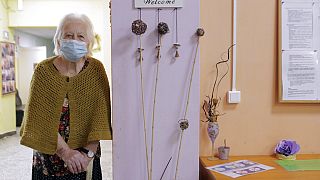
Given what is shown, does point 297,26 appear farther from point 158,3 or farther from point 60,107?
point 60,107

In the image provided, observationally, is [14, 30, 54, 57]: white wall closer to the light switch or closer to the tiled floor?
the tiled floor

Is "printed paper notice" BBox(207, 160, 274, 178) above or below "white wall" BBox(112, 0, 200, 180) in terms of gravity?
below

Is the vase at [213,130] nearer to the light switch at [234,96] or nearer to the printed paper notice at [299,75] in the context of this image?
the light switch at [234,96]

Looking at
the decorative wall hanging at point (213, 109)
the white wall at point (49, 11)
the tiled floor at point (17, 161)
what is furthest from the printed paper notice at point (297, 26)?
the white wall at point (49, 11)

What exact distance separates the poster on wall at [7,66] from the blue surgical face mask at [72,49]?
3979 mm

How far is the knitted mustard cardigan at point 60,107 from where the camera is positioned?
139 centimetres

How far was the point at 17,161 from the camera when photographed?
3.92 metres

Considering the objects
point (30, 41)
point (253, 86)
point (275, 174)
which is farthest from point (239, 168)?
point (30, 41)

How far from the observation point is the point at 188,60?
1.43 meters

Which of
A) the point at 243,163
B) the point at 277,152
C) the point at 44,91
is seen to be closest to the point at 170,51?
the point at 44,91

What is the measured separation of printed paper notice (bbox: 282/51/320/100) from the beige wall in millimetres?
51

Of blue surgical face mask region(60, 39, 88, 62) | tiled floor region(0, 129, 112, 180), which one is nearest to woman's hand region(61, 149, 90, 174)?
blue surgical face mask region(60, 39, 88, 62)

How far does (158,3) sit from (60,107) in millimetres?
617

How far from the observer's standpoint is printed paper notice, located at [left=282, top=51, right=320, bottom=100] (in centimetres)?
173
